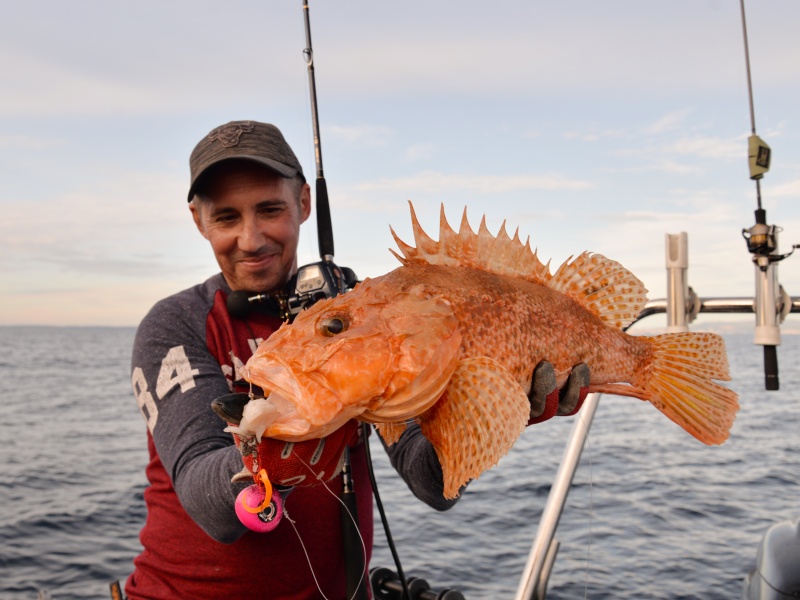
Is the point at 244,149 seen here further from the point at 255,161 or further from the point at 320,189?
the point at 320,189

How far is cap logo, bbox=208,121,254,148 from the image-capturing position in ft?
10.7

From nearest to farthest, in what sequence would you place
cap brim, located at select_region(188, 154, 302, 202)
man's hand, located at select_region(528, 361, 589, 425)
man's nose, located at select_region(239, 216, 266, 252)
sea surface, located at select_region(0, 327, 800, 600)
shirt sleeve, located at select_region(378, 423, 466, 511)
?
man's hand, located at select_region(528, 361, 589, 425) < shirt sleeve, located at select_region(378, 423, 466, 511) < cap brim, located at select_region(188, 154, 302, 202) < man's nose, located at select_region(239, 216, 266, 252) < sea surface, located at select_region(0, 327, 800, 600)

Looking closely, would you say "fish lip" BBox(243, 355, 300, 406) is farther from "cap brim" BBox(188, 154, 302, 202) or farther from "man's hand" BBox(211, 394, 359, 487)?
"cap brim" BBox(188, 154, 302, 202)

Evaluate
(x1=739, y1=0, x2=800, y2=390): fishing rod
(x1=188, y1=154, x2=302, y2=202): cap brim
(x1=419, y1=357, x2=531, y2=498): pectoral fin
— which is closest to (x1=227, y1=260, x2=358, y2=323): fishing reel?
(x1=188, y1=154, x2=302, y2=202): cap brim

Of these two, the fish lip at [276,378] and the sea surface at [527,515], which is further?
the sea surface at [527,515]

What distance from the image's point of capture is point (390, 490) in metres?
13.9

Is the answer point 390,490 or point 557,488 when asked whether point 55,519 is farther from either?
point 557,488

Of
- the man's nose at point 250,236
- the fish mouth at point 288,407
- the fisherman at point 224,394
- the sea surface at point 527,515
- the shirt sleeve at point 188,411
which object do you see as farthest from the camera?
the sea surface at point 527,515

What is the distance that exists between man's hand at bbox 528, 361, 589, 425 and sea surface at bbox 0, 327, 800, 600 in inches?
47.9

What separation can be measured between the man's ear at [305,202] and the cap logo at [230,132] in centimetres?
52

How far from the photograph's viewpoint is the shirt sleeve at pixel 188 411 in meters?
2.46

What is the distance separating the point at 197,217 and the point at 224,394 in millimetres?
1247

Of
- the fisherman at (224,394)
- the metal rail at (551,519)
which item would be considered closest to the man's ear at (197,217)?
the fisherman at (224,394)

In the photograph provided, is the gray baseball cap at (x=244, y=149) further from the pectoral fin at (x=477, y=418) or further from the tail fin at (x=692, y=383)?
the tail fin at (x=692, y=383)
